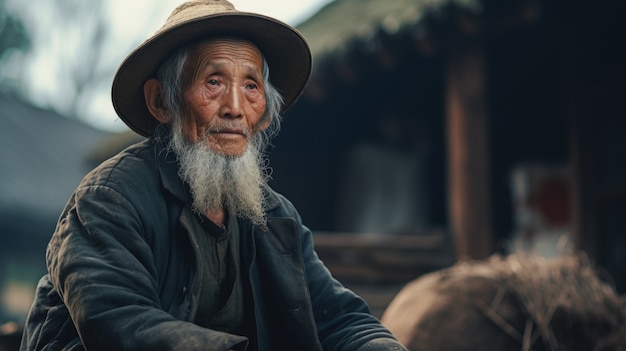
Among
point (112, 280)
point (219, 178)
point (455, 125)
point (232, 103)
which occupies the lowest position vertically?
point (455, 125)

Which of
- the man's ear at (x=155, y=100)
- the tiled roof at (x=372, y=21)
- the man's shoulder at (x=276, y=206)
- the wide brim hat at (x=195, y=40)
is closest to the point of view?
the wide brim hat at (x=195, y=40)

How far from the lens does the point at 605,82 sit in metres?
6.52

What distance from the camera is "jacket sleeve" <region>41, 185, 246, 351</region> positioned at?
7.42 feet

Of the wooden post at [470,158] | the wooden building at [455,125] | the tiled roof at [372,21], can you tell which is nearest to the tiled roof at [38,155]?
the wooden building at [455,125]

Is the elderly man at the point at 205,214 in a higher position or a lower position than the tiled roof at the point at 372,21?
lower

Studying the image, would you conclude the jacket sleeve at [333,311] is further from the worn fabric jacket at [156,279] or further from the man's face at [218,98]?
the man's face at [218,98]

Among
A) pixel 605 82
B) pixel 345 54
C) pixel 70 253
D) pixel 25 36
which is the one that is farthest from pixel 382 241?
pixel 25 36

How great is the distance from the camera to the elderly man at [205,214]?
8.10ft

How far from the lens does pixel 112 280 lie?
2.32m

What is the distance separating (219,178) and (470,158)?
370cm

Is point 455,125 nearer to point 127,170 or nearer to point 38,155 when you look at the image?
point 127,170

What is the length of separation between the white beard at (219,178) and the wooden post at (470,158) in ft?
11.4

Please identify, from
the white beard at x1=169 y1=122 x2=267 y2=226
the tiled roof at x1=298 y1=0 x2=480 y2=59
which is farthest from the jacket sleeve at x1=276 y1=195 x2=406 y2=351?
the tiled roof at x1=298 y1=0 x2=480 y2=59

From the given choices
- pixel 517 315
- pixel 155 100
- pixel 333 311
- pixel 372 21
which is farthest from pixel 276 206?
pixel 372 21
